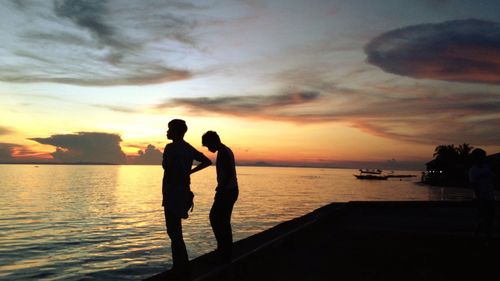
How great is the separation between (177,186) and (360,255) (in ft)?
13.3

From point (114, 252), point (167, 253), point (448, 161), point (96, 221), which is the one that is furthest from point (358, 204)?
point (448, 161)

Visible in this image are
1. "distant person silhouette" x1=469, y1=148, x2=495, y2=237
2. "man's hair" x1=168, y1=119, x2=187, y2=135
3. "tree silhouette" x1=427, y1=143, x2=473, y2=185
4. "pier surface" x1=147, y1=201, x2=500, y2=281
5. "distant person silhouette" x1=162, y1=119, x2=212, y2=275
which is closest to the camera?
"distant person silhouette" x1=162, y1=119, x2=212, y2=275

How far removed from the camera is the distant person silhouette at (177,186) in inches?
204

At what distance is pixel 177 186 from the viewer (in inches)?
205

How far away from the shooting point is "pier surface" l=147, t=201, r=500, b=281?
6016 mm

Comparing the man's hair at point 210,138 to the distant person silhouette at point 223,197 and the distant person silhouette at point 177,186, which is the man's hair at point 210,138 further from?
the distant person silhouette at point 177,186

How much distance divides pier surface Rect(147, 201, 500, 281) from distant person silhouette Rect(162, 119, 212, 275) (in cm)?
39

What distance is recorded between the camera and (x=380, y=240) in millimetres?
9344

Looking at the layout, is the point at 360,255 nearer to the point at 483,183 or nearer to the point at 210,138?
the point at 483,183

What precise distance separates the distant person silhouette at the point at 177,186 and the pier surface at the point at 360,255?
39 centimetres

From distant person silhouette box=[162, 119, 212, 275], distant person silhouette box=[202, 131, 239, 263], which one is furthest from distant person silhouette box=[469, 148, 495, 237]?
distant person silhouette box=[162, 119, 212, 275]

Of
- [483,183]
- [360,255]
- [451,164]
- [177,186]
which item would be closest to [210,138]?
[177,186]

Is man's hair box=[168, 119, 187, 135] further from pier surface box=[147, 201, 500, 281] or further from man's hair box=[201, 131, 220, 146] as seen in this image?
pier surface box=[147, 201, 500, 281]

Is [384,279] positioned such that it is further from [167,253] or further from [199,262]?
[167,253]
